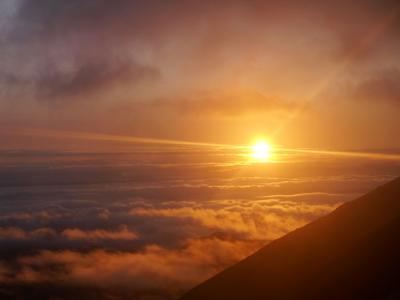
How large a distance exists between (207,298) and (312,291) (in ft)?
70.9

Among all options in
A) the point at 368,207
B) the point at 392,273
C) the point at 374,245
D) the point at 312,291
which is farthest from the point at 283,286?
the point at 368,207

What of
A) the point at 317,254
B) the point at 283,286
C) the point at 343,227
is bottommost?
the point at 283,286

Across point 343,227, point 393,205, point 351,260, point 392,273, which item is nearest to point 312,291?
point 351,260

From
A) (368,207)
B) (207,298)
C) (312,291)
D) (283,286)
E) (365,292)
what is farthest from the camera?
(368,207)

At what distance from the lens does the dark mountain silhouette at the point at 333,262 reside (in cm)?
5103

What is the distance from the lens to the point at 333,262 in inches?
2408

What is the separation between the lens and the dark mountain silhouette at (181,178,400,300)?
5103cm

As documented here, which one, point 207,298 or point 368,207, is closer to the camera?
point 207,298

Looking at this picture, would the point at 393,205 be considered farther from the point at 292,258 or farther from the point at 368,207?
the point at 292,258

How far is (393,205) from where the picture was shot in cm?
7550

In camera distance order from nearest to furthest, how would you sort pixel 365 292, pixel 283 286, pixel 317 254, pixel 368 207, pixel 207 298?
1. pixel 365 292
2. pixel 283 286
3. pixel 317 254
4. pixel 207 298
5. pixel 368 207

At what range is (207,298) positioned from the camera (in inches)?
2869

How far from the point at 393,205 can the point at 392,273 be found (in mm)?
29677

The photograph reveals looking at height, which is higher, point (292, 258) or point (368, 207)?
point (368, 207)
